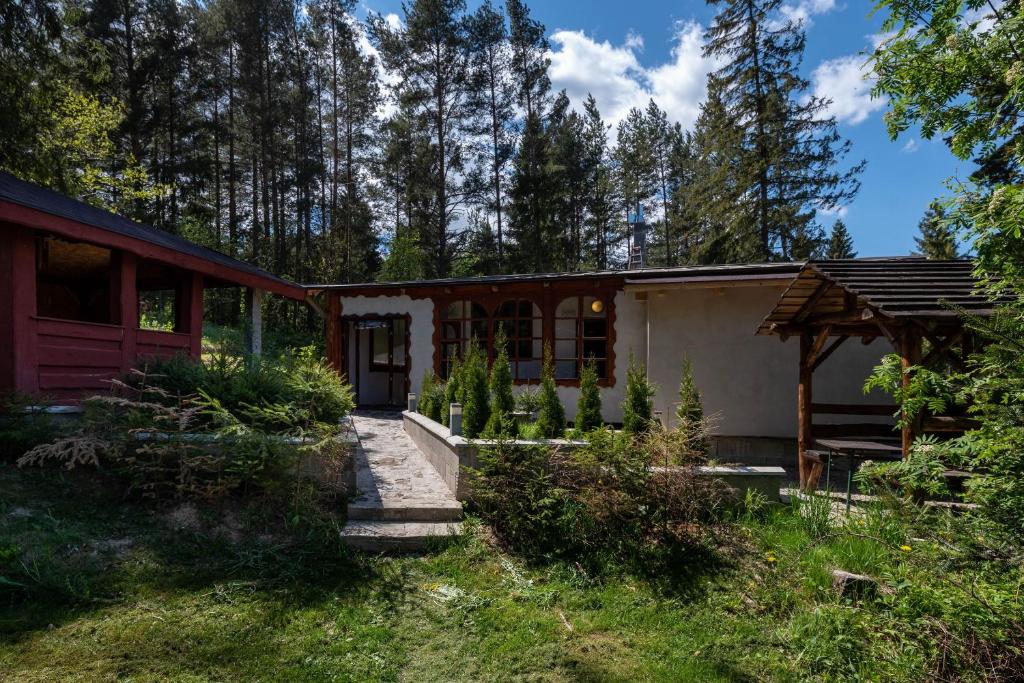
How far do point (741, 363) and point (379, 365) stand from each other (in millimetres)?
8606

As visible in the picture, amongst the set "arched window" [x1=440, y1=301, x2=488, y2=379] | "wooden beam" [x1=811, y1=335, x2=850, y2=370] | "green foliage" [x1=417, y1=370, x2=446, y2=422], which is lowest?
"green foliage" [x1=417, y1=370, x2=446, y2=422]

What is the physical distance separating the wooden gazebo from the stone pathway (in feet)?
12.5

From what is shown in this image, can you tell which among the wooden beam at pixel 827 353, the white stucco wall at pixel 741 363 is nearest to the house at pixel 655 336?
the white stucco wall at pixel 741 363

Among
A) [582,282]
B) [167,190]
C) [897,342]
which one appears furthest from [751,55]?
[167,190]

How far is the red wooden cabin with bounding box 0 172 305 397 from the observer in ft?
17.8

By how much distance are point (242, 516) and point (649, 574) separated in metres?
3.17

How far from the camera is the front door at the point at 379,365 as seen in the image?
13.0 metres

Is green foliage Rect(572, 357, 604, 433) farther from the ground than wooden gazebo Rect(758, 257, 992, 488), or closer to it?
closer to it

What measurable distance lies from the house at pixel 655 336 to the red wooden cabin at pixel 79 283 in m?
2.69

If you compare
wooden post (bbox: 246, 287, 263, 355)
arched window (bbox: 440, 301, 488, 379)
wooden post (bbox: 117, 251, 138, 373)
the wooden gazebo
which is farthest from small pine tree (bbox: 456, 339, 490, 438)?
wooden post (bbox: 246, 287, 263, 355)

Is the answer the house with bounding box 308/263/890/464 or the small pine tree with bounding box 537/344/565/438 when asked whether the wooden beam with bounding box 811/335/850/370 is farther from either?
the small pine tree with bounding box 537/344/565/438

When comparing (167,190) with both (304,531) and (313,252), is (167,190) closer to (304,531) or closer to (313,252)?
(313,252)

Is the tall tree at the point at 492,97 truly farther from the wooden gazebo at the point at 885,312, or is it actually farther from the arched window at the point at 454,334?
the wooden gazebo at the point at 885,312

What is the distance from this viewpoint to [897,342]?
15.8 ft
